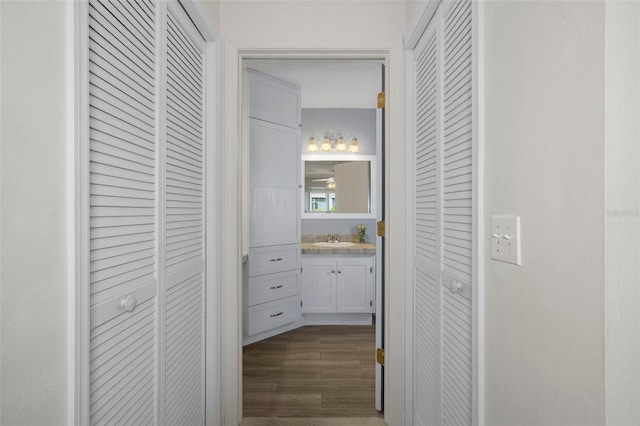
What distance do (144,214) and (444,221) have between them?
109cm

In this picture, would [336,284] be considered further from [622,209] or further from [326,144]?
[622,209]

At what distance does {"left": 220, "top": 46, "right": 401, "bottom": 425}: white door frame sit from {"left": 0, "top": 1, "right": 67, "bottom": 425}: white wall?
1.18 m

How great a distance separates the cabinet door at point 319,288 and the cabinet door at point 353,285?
2.9 inches

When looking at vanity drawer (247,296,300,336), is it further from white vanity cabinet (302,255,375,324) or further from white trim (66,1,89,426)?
white trim (66,1,89,426)

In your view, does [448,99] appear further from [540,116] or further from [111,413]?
[111,413]

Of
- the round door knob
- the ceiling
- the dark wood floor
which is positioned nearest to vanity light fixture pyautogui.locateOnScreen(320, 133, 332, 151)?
the ceiling

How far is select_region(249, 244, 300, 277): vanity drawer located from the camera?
131 inches

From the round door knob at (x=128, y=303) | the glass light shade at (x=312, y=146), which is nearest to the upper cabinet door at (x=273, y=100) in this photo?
the glass light shade at (x=312, y=146)

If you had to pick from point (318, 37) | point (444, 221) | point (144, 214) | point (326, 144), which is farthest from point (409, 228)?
point (326, 144)

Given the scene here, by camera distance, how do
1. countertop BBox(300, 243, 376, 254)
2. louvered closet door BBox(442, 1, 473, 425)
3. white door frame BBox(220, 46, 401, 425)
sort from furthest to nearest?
countertop BBox(300, 243, 376, 254) → white door frame BBox(220, 46, 401, 425) → louvered closet door BBox(442, 1, 473, 425)

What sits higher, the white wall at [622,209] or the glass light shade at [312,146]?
the glass light shade at [312,146]

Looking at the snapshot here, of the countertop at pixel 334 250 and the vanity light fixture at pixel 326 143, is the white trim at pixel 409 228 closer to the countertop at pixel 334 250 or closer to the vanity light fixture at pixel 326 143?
the countertop at pixel 334 250

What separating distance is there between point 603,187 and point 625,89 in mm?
160

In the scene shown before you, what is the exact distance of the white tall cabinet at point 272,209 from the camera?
3.31 m
